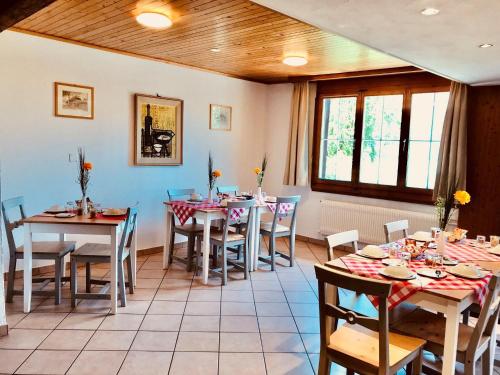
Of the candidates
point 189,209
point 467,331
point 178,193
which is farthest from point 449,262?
point 178,193

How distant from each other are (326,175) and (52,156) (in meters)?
3.60

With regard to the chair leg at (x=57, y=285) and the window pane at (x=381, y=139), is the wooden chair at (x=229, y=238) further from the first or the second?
the window pane at (x=381, y=139)

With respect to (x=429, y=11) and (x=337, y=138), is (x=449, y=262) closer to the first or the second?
(x=429, y=11)

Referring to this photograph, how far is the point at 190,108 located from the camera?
5441 millimetres

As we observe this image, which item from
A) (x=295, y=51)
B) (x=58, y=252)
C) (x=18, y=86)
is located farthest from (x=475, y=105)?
(x=18, y=86)

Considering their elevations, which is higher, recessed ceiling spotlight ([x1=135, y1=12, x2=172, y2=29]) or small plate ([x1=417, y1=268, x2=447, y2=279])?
recessed ceiling spotlight ([x1=135, y1=12, x2=172, y2=29])

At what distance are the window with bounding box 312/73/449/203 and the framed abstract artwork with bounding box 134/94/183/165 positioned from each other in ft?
6.65

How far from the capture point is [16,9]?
2229mm

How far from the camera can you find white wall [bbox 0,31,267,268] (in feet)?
12.9

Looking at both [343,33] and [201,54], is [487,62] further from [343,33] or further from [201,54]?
[201,54]

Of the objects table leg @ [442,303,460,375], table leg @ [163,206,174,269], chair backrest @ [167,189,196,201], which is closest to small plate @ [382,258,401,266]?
table leg @ [442,303,460,375]

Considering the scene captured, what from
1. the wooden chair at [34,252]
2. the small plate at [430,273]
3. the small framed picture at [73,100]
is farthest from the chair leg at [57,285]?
the small plate at [430,273]

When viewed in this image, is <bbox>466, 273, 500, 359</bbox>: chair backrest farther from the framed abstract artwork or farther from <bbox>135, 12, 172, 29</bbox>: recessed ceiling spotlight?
the framed abstract artwork

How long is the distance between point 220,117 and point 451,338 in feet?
14.5
